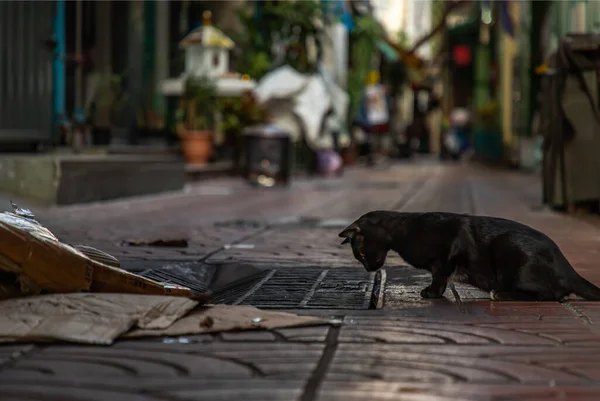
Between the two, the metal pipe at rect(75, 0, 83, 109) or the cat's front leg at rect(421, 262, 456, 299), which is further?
the metal pipe at rect(75, 0, 83, 109)

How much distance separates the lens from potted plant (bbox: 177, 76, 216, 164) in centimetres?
1435

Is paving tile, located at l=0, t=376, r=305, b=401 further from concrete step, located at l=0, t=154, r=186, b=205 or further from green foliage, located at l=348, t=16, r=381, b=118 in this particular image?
green foliage, located at l=348, t=16, r=381, b=118

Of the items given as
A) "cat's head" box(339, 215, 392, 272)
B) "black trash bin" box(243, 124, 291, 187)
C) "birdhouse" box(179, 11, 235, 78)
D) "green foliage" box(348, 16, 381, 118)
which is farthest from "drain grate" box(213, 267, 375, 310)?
"green foliage" box(348, 16, 381, 118)

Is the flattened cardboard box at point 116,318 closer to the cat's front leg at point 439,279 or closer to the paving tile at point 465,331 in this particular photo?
the paving tile at point 465,331

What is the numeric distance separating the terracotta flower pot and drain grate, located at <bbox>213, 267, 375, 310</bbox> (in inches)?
408

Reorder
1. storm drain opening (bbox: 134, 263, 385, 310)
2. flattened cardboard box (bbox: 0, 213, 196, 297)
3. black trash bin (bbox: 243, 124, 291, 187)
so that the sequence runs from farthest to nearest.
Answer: black trash bin (bbox: 243, 124, 291, 187) < storm drain opening (bbox: 134, 263, 385, 310) < flattened cardboard box (bbox: 0, 213, 196, 297)

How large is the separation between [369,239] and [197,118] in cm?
1149

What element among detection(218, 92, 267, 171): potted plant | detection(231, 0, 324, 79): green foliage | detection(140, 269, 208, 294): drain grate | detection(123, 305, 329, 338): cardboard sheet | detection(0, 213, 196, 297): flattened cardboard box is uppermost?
detection(231, 0, 324, 79): green foliage

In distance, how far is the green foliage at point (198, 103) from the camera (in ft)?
47.0

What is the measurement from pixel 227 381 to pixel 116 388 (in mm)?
243

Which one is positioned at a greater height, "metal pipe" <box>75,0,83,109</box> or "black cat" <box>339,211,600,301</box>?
"metal pipe" <box>75,0,83,109</box>

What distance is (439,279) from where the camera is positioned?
346 centimetres

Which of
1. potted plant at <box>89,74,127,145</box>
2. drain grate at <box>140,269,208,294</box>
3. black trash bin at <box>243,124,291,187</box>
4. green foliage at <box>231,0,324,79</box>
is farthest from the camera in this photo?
green foliage at <box>231,0,324,79</box>

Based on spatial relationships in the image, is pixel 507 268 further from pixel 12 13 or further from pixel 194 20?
pixel 194 20
